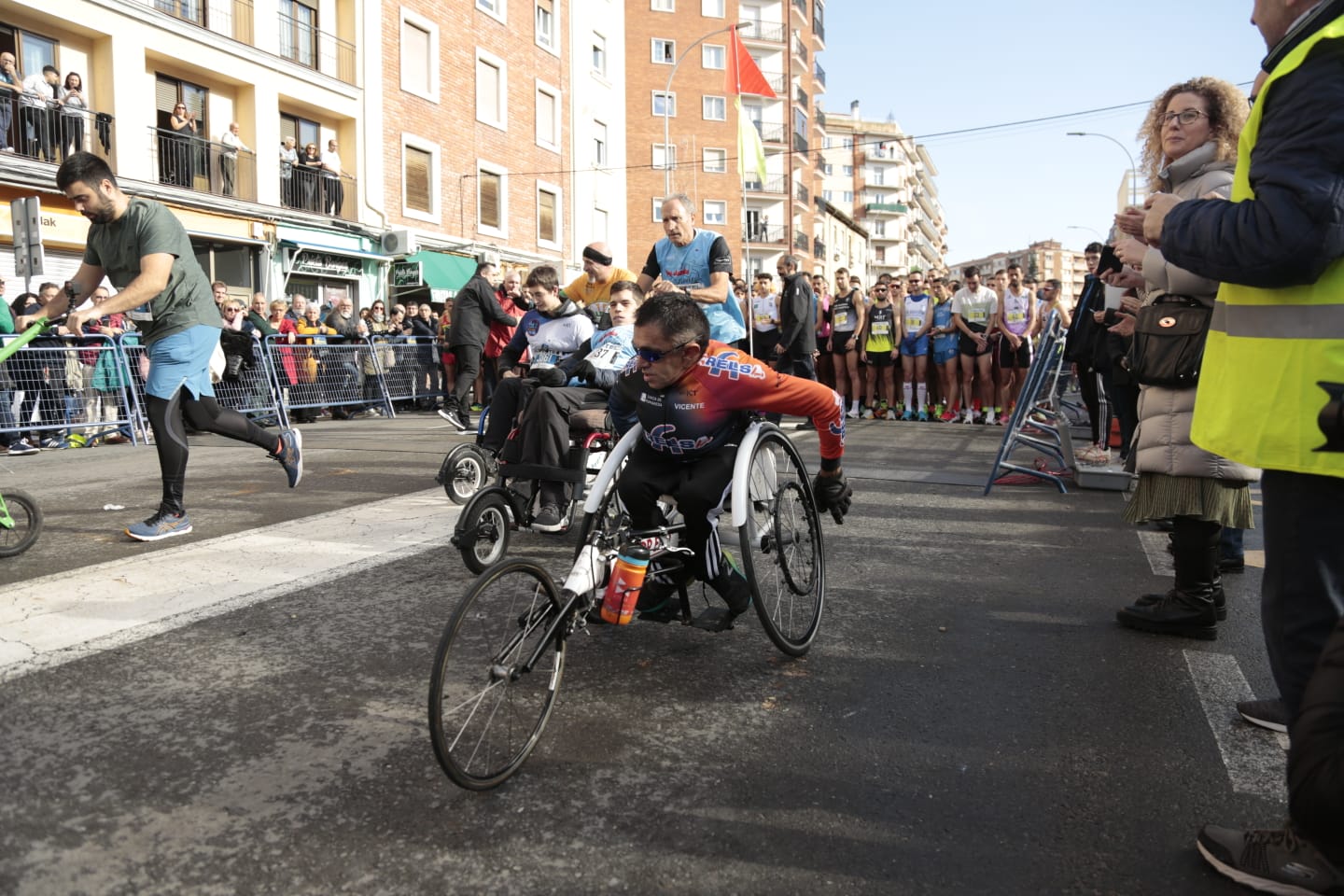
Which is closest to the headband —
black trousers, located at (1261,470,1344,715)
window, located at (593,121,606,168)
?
black trousers, located at (1261,470,1344,715)

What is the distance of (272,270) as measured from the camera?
2255 centimetres

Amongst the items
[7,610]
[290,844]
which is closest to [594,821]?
[290,844]

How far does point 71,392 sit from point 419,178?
17749 millimetres

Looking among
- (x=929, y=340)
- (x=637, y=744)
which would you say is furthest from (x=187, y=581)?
(x=929, y=340)

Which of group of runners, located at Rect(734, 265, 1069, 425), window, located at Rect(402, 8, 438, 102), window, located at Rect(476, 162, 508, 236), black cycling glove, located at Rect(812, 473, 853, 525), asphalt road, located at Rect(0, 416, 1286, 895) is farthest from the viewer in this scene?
window, located at Rect(476, 162, 508, 236)

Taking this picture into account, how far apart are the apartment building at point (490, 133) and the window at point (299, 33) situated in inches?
76.7

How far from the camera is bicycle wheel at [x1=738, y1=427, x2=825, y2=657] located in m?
3.50

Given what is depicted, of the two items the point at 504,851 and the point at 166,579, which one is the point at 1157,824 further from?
the point at 166,579

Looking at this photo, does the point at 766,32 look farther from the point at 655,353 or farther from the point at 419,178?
the point at 655,353

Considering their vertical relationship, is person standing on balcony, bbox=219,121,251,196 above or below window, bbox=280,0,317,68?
below

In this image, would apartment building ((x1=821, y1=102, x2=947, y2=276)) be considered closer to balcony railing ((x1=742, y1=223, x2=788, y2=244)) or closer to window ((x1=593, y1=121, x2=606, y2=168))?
balcony railing ((x1=742, y1=223, x2=788, y2=244))

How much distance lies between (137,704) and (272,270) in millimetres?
21140

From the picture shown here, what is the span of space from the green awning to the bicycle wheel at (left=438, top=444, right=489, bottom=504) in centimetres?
1971

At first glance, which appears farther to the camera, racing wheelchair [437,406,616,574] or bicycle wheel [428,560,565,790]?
racing wheelchair [437,406,616,574]
